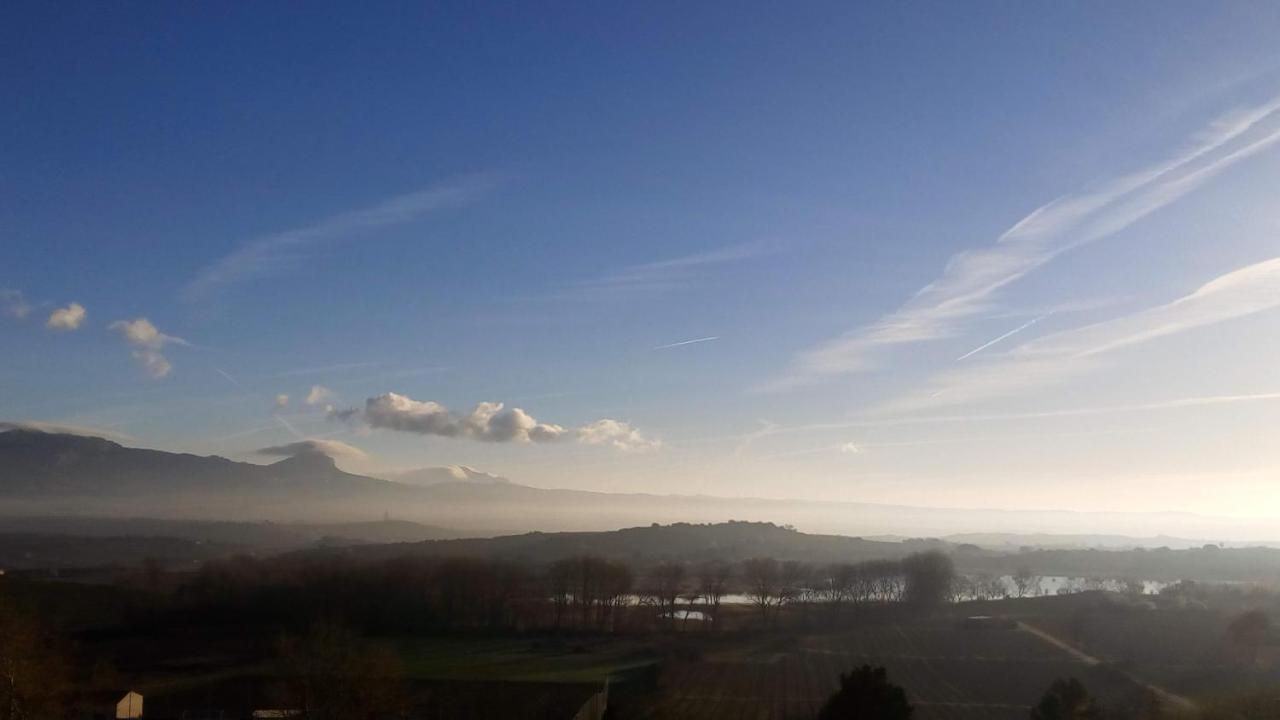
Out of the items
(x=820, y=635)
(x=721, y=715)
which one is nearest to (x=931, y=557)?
(x=820, y=635)

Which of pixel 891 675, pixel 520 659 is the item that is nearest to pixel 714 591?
pixel 520 659

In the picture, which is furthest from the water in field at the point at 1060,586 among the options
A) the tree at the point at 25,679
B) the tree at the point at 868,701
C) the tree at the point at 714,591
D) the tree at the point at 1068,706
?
the tree at the point at 25,679

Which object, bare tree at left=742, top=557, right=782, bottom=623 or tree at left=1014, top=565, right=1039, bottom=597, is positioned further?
tree at left=1014, top=565, right=1039, bottom=597

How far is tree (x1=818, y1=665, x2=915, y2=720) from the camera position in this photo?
22969mm

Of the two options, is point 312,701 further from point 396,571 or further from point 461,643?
point 396,571

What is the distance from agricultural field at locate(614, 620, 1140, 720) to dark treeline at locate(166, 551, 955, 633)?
48.3 ft

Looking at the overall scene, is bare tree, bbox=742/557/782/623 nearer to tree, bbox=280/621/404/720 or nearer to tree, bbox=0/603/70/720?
tree, bbox=280/621/404/720

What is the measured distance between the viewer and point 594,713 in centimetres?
3591

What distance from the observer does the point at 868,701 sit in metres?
23.1

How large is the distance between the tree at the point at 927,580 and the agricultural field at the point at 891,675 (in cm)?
1936

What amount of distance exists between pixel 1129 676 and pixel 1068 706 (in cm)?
2089

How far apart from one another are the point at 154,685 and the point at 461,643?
22.8 meters

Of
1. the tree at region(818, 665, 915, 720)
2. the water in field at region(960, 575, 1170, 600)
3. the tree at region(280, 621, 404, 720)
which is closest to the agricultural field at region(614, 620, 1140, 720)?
the tree at region(280, 621, 404, 720)

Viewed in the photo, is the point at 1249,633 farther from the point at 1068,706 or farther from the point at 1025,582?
the point at 1025,582
